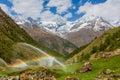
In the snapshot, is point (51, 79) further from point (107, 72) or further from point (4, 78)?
point (107, 72)

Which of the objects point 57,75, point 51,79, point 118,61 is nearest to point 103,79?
point 51,79

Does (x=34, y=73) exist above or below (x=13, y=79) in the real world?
above

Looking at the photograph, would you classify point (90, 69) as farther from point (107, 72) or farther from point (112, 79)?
point (112, 79)

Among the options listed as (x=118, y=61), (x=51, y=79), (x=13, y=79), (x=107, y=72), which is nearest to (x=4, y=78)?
(x=13, y=79)

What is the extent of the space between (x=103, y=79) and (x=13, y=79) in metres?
21.2

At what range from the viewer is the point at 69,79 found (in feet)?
175

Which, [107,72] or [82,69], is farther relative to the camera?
[82,69]

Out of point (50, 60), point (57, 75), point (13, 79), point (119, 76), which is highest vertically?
point (50, 60)

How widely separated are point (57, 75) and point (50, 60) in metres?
48.5

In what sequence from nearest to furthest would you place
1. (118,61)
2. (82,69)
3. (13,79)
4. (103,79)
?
(13,79) < (103,79) < (82,69) < (118,61)

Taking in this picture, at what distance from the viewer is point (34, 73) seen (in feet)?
180

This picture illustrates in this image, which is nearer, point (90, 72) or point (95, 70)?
point (90, 72)

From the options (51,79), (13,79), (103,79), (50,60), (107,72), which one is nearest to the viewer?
(13,79)

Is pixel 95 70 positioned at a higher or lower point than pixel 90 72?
higher
